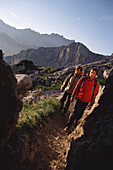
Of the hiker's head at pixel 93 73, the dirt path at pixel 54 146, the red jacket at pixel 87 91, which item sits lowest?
the dirt path at pixel 54 146

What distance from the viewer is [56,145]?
3936 millimetres

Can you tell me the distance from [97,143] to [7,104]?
199 cm

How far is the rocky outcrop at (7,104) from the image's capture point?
2.06 meters

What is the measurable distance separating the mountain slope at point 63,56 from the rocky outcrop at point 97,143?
69198 millimetres

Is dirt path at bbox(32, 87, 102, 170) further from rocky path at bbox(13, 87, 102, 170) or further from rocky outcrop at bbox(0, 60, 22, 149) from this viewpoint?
rocky outcrop at bbox(0, 60, 22, 149)

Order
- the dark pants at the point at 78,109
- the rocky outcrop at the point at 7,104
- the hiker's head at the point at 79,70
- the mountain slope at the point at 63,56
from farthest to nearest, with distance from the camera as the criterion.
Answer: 1. the mountain slope at the point at 63,56
2. the hiker's head at the point at 79,70
3. the dark pants at the point at 78,109
4. the rocky outcrop at the point at 7,104

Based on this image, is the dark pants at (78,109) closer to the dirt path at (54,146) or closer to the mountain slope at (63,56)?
the dirt path at (54,146)

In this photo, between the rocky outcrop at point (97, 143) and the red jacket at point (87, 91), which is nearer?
the rocky outcrop at point (97, 143)

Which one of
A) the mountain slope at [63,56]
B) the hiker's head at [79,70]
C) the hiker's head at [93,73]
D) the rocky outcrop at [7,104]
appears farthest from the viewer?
the mountain slope at [63,56]

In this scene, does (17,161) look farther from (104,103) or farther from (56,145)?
(104,103)

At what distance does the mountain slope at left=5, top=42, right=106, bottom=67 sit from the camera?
7250 centimetres

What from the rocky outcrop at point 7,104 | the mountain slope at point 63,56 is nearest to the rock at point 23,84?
the rocky outcrop at point 7,104

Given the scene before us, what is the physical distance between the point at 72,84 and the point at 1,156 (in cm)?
420

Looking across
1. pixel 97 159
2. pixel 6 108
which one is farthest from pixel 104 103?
pixel 6 108
